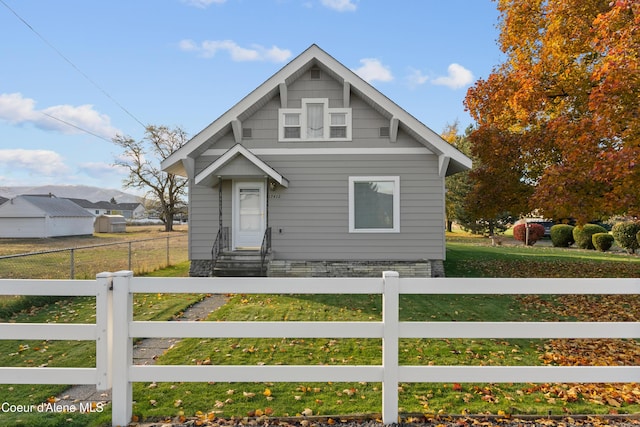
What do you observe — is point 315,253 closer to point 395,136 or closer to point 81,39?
point 395,136

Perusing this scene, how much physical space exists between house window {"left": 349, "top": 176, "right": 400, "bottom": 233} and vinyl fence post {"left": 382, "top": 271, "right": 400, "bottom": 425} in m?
7.89

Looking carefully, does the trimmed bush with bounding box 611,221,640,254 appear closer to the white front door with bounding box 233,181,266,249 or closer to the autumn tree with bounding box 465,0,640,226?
the autumn tree with bounding box 465,0,640,226

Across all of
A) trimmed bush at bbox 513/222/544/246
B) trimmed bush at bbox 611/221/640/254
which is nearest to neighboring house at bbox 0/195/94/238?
trimmed bush at bbox 513/222/544/246

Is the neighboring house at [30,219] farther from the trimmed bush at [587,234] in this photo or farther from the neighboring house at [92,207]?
the trimmed bush at [587,234]

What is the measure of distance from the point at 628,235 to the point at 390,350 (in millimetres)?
23329

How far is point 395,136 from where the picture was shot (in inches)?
422

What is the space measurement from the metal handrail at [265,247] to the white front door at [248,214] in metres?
0.28

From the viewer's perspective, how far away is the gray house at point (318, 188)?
10.8m

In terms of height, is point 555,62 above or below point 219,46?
below

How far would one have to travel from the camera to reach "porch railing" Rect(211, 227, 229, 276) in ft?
35.2

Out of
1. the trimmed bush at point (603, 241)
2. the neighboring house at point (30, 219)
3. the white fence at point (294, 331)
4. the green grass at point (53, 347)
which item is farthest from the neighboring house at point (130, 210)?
the white fence at point (294, 331)

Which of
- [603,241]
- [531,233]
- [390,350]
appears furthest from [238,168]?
[531,233]

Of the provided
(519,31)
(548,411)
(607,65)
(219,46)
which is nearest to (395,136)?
(607,65)

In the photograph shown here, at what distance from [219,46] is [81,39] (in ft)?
17.0
